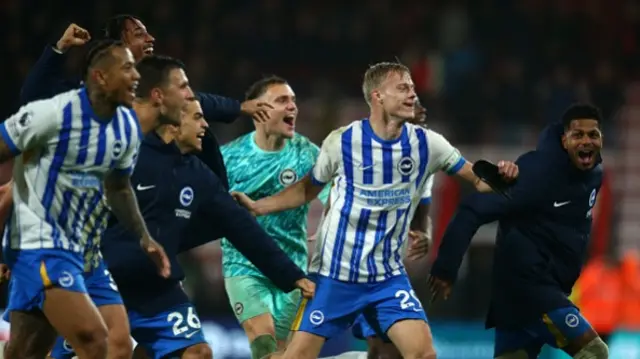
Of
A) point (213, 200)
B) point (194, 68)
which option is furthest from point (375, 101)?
point (194, 68)

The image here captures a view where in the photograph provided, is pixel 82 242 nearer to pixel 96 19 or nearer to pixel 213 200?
pixel 213 200

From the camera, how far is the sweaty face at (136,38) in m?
7.76

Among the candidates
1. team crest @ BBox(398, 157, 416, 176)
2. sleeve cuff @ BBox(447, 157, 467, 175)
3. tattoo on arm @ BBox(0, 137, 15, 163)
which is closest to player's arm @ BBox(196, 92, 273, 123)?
team crest @ BBox(398, 157, 416, 176)

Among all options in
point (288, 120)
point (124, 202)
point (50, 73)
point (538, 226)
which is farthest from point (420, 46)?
point (124, 202)

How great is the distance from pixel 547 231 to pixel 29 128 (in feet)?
11.3

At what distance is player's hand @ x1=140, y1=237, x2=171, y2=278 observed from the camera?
6527 mm

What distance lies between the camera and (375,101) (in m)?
7.50

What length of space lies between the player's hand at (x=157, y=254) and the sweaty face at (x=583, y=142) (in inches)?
109

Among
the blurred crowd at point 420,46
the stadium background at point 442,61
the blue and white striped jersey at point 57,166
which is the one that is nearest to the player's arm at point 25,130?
the blue and white striped jersey at point 57,166

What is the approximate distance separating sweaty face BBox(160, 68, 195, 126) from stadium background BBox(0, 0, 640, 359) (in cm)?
650

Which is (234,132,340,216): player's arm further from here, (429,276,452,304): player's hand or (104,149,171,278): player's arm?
(104,149,171,278): player's arm

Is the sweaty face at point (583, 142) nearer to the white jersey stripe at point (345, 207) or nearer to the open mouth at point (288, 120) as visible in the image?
the white jersey stripe at point (345, 207)

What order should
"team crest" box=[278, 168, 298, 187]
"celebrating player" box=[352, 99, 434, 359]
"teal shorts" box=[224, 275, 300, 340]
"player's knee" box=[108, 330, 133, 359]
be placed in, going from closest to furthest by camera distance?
"player's knee" box=[108, 330, 133, 359]
"celebrating player" box=[352, 99, 434, 359]
"teal shorts" box=[224, 275, 300, 340]
"team crest" box=[278, 168, 298, 187]

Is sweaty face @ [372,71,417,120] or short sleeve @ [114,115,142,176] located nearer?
short sleeve @ [114,115,142,176]
